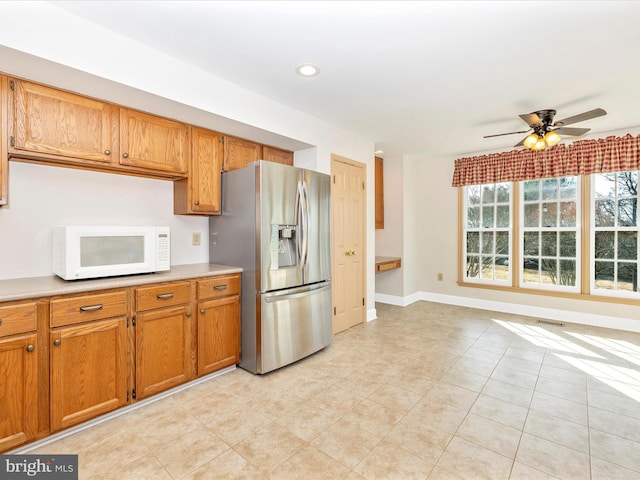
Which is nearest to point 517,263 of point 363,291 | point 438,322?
point 438,322

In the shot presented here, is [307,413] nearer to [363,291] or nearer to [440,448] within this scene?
[440,448]

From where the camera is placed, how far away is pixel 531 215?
4.60 meters

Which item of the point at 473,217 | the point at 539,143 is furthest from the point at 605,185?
the point at 539,143

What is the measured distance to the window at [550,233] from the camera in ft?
14.1

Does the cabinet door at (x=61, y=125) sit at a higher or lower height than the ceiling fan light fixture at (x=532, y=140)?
lower

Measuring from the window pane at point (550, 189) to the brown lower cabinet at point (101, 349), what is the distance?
4.40m

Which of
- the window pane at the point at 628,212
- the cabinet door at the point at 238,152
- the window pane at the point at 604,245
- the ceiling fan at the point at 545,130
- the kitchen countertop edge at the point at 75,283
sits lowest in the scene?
the kitchen countertop edge at the point at 75,283

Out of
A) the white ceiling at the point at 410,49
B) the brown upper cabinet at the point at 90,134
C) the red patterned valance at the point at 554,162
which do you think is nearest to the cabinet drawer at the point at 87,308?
the brown upper cabinet at the point at 90,134

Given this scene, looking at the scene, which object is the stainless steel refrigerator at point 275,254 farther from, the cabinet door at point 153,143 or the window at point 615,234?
the window at point 615,234

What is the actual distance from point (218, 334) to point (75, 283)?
42.7 inches

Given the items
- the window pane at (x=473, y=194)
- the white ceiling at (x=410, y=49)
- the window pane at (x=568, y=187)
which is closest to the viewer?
the white ceiling at (x=410, y=49)

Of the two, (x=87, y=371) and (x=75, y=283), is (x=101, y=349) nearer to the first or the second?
(x=87, y=371)

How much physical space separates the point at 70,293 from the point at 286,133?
214 cm

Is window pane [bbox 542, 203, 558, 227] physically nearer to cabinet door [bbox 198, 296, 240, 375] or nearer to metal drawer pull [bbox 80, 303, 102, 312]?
cabinet door [bbox 198, 296, 240, 375]
